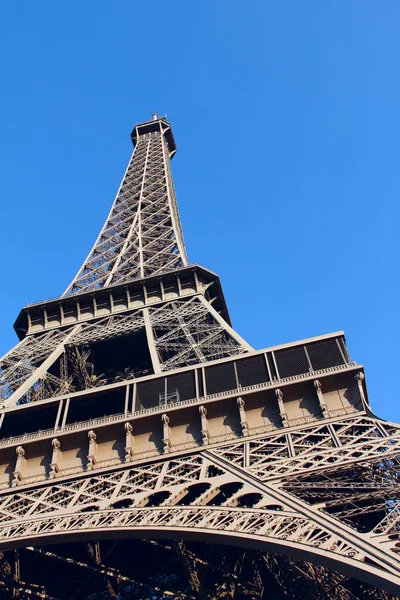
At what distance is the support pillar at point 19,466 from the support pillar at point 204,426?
5833 millimetres

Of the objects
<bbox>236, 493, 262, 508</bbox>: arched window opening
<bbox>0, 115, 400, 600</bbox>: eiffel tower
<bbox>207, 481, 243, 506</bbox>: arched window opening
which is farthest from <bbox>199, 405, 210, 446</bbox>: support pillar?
<bbox>236, 493, 262, 508</bbox>: arched window opening

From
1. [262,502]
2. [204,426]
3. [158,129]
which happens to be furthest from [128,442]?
[158,129]

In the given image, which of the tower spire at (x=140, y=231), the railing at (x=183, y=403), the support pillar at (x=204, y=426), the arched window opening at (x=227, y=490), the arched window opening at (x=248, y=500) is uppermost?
the tower spire at (x=140, y=231)

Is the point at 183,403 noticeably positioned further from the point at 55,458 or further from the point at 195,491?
the point at 55,458

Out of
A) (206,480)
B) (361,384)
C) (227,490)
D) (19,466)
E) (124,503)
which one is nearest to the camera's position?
(206,480)

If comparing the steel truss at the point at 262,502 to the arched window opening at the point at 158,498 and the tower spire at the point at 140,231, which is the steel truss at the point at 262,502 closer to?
the arched window opening at the point at 158,498

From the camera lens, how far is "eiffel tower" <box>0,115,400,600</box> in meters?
16.1

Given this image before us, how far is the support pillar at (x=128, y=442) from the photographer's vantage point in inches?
840

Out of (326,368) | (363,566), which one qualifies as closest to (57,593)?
(326,368)

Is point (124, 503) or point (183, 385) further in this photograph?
point (183, 385)

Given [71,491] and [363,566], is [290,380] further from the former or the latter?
[363,566]

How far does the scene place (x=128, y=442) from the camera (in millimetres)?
21875

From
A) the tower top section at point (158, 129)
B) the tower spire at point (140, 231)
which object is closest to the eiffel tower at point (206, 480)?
the tower spire at point (140, 231)

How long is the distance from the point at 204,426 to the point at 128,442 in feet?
7.88
